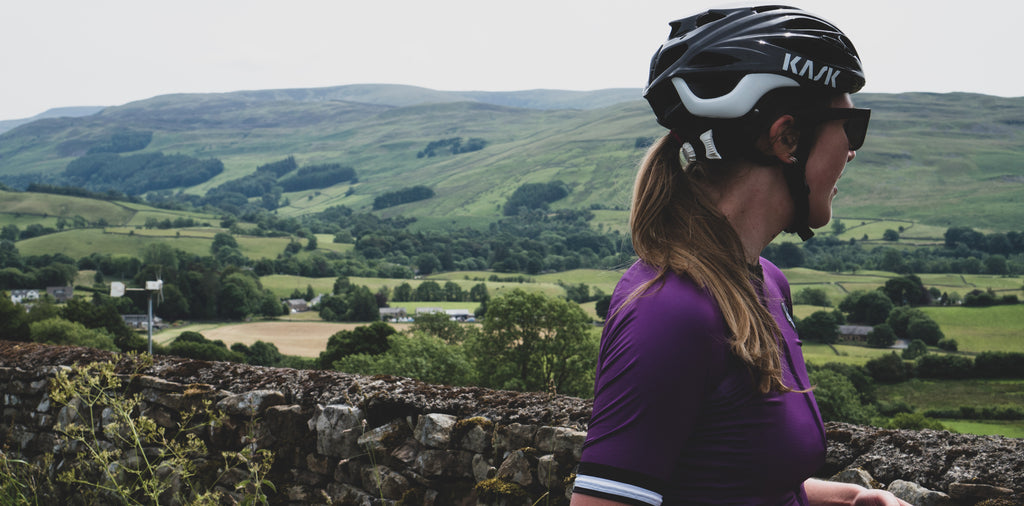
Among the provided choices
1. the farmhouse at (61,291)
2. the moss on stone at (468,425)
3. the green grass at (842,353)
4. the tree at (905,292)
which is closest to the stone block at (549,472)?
the moss on stone at (468,425)

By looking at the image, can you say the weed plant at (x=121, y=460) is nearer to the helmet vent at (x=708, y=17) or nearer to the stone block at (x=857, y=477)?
the stone block at (x=857, y=477)

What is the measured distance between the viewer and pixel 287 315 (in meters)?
108

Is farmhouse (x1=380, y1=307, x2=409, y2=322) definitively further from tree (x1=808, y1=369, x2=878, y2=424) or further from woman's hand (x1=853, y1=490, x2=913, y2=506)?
woman's hand (x1=853, y1=490, x2=913, y2=506)

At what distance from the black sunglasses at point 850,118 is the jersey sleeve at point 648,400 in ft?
2.12

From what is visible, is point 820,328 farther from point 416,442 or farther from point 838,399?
point 416,442

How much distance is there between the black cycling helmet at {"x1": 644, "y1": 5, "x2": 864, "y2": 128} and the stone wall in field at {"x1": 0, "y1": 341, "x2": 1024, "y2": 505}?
1.86m

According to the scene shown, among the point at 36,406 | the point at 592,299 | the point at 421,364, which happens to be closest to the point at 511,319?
the point at 421,364

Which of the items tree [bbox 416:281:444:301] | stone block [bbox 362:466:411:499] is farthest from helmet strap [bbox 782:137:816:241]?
tree [bbox 416:281:444:301]

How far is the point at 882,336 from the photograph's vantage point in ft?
282

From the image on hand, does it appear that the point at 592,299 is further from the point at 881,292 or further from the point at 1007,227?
the point at 1007,227

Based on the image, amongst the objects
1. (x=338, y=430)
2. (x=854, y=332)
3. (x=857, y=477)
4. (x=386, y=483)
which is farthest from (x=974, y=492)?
(x=854, y=332)

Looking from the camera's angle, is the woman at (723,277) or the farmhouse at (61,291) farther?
the farmhouse at (61,291)

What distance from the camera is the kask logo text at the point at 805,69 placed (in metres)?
1.84

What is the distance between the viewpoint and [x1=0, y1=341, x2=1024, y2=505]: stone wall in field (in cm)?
313
